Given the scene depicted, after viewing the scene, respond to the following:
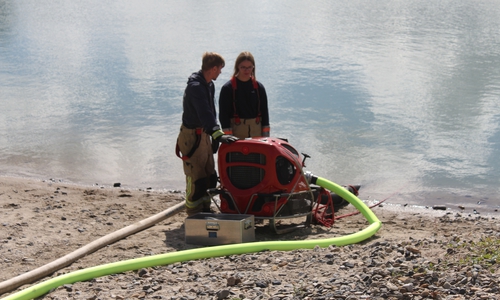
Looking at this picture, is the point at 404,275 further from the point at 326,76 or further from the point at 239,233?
the point at 326,76

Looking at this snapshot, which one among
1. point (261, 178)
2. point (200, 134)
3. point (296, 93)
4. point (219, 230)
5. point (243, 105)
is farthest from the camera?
point (296, 93)

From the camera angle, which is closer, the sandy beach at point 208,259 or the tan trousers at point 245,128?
the sandy beach at point 208,259

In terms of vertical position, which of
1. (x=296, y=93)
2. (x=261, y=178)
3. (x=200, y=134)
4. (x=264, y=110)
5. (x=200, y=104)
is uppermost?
(x=200, y=104)

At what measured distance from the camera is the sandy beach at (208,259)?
428 centimetres

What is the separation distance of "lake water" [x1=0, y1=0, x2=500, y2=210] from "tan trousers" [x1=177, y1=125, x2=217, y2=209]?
212 centimetres

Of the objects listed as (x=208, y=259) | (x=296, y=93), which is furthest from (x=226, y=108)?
(x=296, y=93)

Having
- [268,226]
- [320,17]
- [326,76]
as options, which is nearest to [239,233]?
[268,226]

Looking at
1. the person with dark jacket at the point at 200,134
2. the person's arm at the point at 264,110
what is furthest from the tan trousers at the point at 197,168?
the person's arm at the point at 264,110

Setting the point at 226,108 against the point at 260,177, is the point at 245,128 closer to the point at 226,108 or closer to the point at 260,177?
the point at 226,108

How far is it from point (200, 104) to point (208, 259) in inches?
58.3

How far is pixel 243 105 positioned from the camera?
6.52 m

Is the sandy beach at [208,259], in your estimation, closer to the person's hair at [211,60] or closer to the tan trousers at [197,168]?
the tan trousers at [197,168]

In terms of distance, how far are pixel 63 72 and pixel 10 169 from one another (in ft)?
16.9

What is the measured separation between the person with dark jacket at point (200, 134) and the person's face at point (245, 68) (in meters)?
0.25
